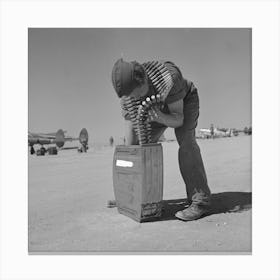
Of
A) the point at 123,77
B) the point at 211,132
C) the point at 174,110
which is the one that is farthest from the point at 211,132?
the point at 123,77

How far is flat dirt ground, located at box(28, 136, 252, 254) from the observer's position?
2.89 meters

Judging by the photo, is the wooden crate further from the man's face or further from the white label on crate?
the man's face

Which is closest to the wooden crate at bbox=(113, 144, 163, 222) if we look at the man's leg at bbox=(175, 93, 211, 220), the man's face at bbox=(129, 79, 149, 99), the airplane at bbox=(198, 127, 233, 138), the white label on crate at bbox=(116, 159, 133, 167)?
the white label on crate at bbox=(116, 159, 133, 167)

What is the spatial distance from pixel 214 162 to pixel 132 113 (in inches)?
125

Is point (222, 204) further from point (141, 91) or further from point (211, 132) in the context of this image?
point (211, 132)

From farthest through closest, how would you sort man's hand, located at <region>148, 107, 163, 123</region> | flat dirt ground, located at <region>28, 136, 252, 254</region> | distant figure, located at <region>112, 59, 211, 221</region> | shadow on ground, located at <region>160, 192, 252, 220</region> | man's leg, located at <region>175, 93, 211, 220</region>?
shadow on ground, located at <region>160, 192, 252, 220</region>, man's leg, located at <region>175, 93, 211, 220</region>, man's hand, located at <region>148, 107, 163, 123</region>, distant figure, located at <region>112, 59, 211, 221</region>, flat dirt ground, located at <region>28, 136, 252, 254</region>

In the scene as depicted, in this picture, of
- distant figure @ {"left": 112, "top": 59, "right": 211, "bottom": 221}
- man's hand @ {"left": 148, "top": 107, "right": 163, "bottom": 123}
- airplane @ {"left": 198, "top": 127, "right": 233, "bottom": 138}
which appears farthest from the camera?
airplane @ {"left": 198, "top": 127, "right": 233, "bottom": 138}

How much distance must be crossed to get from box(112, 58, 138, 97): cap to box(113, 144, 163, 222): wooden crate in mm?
506

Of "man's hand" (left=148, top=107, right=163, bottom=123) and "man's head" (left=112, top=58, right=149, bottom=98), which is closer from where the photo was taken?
"man's head" (left=112, top=58, right=149, bottom=98)

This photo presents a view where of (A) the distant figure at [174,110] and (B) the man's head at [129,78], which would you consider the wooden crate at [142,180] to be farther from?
(B) the man's head at [129,78]

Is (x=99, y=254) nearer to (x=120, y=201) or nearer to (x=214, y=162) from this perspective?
(x=120, y=201)

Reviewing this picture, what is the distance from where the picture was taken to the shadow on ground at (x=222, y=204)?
3489mm

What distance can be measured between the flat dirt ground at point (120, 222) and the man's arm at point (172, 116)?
77cm
